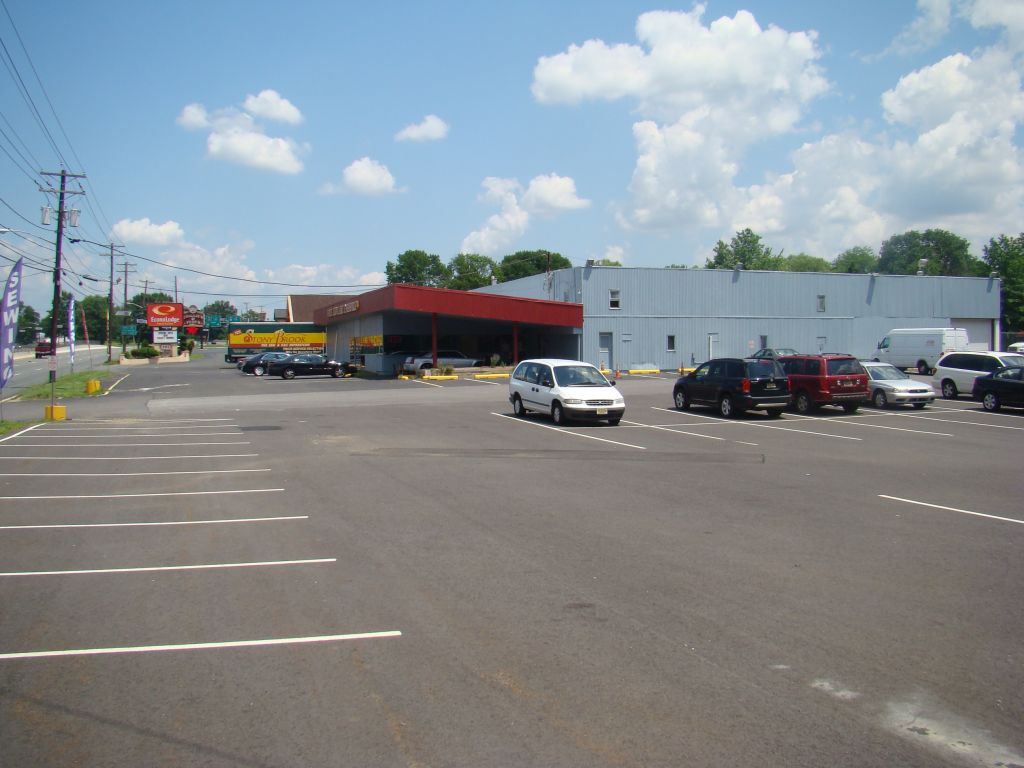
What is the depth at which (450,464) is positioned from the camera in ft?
47.2

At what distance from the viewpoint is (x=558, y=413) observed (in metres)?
21.0

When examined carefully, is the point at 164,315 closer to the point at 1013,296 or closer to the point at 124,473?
the point at 124,473

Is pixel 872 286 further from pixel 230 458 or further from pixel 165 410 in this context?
pixel 230 458

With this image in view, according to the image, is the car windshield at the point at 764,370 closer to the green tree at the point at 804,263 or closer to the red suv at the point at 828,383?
the red suv at the point at 828,383

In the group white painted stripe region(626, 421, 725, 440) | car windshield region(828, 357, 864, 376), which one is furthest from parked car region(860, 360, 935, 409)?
white painted stripe region(626, 421, 725, 440)

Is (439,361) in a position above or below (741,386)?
above

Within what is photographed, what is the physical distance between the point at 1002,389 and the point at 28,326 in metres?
182

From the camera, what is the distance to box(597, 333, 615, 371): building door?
155ft

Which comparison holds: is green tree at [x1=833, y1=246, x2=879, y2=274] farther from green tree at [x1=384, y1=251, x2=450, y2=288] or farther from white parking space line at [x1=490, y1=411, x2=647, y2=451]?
white parking space line at [x1=490, y1=411, x2=647, y2=451]

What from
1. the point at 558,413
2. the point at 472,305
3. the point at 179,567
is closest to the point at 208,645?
the point at 179,567

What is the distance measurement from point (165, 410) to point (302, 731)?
25437 mm

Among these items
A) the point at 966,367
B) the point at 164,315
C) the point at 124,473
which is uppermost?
the point at 164,315

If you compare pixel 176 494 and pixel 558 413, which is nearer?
pixel 176 494

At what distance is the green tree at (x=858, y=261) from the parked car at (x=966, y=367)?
10941 centimetres
